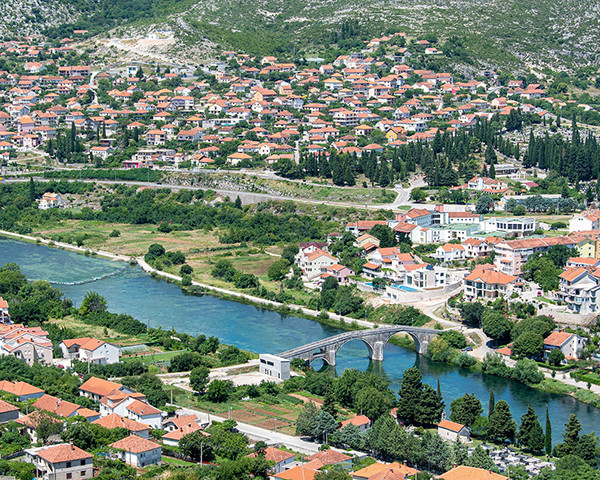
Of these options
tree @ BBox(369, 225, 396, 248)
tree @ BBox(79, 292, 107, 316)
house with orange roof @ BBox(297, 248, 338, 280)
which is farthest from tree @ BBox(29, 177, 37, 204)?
tree @ BBox(79, 292, 107, 316)

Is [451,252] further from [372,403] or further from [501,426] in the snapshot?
[501,426]

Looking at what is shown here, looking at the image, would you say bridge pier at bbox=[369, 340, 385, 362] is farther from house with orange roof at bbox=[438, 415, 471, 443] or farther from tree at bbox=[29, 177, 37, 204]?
tree at bbox=[29, 177, 37, 204]

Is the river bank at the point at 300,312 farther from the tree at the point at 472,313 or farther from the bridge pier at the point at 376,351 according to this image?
the tree at the point at 472,313

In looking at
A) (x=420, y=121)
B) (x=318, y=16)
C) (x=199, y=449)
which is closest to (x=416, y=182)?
(x=420, y=121)

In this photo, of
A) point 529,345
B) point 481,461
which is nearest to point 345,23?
point 529,345

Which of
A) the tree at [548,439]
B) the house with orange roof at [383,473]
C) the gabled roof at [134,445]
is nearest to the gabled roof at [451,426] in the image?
the tree at [548,439]

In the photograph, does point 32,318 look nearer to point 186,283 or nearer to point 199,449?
point 186,283

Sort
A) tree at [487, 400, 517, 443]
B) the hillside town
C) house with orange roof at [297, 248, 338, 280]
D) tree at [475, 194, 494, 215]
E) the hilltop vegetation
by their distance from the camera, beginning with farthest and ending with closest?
1. the hilltop vegetation
2. tree at [475, 194, 494, 215]
3. house with orange roof at [297, 248, 338, 280]
4. tree at [487, 400, 517, 443]
5. the hillside town

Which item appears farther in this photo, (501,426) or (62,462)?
(501,426)
